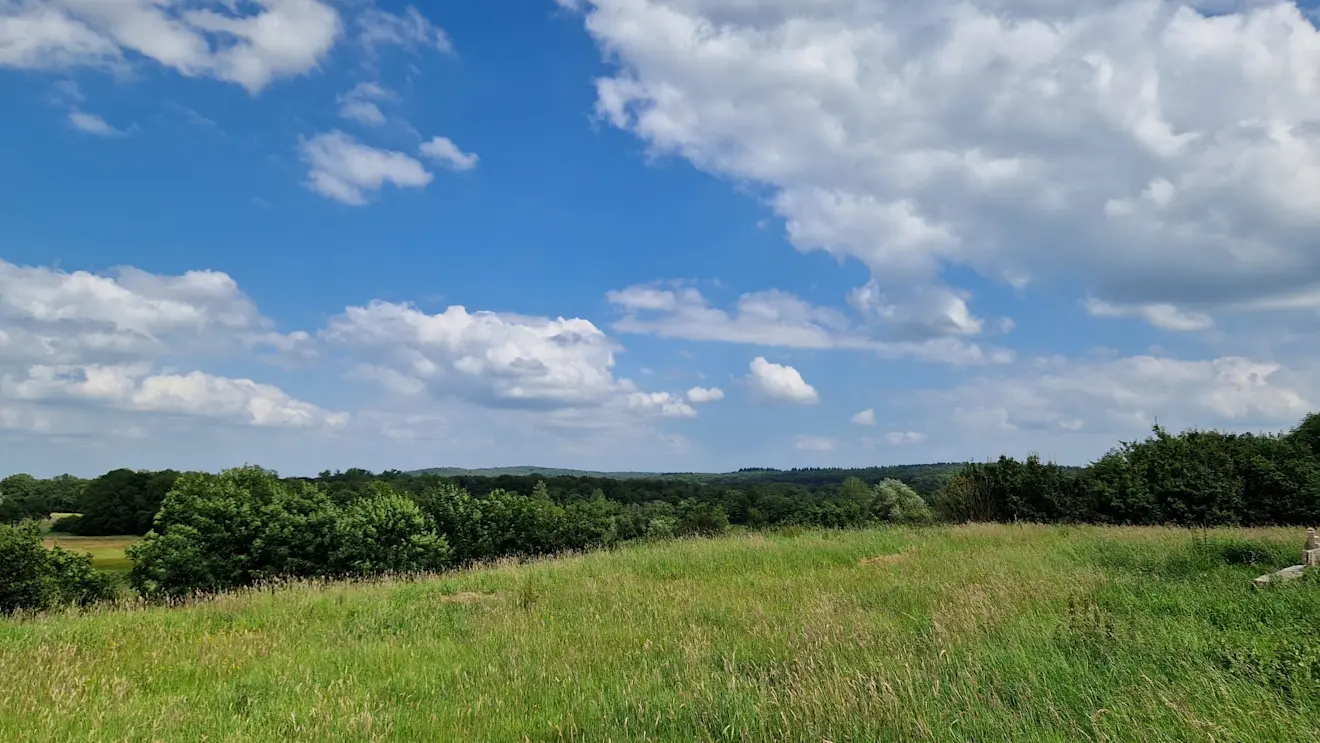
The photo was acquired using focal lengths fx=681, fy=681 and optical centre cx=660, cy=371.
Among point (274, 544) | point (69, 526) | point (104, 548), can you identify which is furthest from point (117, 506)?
point (274, 544)

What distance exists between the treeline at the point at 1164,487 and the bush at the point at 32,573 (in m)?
33.8

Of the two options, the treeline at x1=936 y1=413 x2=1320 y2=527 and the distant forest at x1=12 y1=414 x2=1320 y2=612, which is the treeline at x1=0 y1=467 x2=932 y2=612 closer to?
the distant forest at x1=12 y1=414 x2=1320 y2=612

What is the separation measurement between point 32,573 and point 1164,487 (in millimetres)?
42834

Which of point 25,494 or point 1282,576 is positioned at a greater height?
point 1282,576

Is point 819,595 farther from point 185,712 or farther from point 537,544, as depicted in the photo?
point 537,544

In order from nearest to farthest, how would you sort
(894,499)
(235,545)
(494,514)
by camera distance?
(235,545), (494,514), (894,499)

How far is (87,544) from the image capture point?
53188 mm

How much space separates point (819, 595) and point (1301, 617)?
17.7ft

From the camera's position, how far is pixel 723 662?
6.50 meters

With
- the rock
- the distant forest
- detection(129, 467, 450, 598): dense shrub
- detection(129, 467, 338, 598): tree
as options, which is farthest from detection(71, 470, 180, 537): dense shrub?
the rock

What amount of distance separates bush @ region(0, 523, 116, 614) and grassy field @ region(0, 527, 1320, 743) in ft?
58.2

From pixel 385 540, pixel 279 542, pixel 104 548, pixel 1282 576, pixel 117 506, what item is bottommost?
pixel 104 548

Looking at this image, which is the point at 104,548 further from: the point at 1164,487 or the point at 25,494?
the point at 1164,487

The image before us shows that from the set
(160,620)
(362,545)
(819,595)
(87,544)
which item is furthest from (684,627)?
(87,544)
